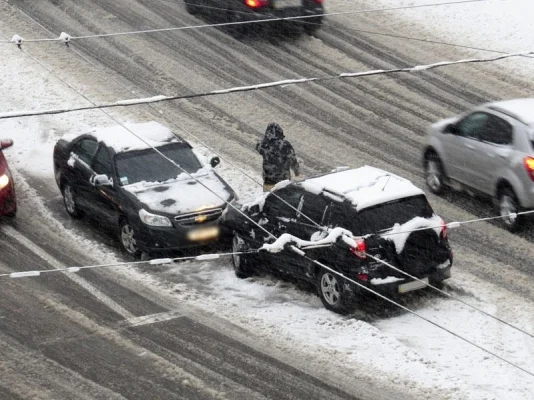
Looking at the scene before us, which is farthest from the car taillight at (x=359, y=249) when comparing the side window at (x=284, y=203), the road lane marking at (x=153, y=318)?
the road lane marking at (x=153, y=318)

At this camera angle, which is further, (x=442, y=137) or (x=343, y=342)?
(x=442, y=137)

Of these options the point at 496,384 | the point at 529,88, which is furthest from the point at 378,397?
the point at 529,88

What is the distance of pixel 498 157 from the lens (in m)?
17.7

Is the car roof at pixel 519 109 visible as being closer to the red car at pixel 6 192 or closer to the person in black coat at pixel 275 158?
the person in black coat at pixel 275 158

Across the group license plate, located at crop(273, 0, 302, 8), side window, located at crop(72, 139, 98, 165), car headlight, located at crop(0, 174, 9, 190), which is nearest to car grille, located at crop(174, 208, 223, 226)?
side window, located at crop(72, 139, 98, 165)

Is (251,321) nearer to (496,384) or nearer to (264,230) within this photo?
(264,230)

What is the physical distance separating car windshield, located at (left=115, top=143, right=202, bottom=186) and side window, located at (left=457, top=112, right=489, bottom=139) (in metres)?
4.40

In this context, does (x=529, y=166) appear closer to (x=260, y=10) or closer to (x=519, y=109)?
(x=519, y=109)

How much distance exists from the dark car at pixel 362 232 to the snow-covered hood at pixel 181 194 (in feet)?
5.14

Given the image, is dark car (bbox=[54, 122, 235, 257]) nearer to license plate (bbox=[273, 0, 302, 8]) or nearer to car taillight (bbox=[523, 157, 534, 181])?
car taillight (bbox=[523, 157, 534, 181])

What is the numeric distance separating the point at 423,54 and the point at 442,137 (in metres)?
7.65

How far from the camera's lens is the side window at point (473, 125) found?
18.5 meters

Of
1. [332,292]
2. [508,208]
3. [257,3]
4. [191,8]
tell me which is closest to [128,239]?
[332,292]

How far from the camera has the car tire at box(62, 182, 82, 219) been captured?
746 inches
